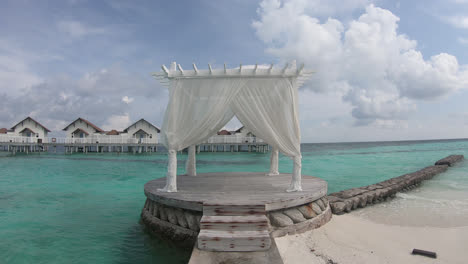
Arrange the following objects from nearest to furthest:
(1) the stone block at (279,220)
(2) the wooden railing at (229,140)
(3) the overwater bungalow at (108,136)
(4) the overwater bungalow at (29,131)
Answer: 1. (1) the stone block at (279,220)
2. (2) the wooden railing at (229,140)
3. (3) the overwater bungalow at (108,136)
4. (4) the overwater bungalow at (29,131)

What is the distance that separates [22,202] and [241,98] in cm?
911

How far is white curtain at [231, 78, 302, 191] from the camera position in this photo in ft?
17.3

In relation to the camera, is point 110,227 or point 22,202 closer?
point 110,227

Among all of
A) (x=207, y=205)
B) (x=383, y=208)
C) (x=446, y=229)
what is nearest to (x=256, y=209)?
(x=207, y=205)

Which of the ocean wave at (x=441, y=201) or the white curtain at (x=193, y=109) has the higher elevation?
the white curtain at (x=193, y=109)

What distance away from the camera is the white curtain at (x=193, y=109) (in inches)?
205

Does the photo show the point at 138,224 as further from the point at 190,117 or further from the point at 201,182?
the point at 190,117

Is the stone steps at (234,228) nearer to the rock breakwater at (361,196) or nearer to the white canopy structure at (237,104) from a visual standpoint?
the white canopy structure at (237,104)

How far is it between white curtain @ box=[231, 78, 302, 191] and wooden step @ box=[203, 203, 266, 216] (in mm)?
1326

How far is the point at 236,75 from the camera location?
5234 mm

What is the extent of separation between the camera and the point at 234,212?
419 cm

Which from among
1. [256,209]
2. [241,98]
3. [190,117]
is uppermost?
[241,98]

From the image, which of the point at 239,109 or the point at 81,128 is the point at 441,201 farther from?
the point at 81,128

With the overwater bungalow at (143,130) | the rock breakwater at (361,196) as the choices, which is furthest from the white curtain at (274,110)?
the overwater bungalow at (143,130)
